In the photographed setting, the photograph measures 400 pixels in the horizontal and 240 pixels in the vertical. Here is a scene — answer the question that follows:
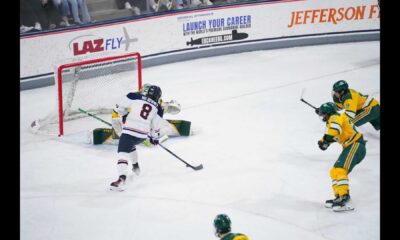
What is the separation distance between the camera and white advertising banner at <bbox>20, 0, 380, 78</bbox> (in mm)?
10094

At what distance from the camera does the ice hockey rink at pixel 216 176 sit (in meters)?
5.52

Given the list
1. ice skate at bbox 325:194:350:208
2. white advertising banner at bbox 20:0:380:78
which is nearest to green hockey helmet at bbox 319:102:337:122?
ice skate at bbox 325:194:350:208

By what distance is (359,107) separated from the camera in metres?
7.24

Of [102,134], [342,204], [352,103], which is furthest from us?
[102,134]

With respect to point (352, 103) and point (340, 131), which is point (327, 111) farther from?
point (352, 103)

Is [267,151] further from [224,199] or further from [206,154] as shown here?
[224,199]

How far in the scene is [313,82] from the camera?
972 centimetres

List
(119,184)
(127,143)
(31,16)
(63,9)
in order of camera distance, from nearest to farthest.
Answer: (119,184) < (127,143) < (31,16) < (63,9)

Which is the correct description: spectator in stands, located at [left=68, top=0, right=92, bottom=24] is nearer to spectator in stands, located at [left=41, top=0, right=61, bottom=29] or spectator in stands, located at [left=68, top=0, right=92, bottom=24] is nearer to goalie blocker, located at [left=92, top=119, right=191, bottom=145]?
spectator in stands, located at [left=41, top=0, right=61, bottom=29]

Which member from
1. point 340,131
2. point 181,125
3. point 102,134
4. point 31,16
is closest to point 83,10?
point 31,16

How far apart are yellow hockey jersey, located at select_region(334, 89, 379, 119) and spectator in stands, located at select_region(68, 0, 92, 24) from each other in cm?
503

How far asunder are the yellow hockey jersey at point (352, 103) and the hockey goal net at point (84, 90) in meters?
2.72

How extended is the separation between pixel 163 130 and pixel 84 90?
1193mm
